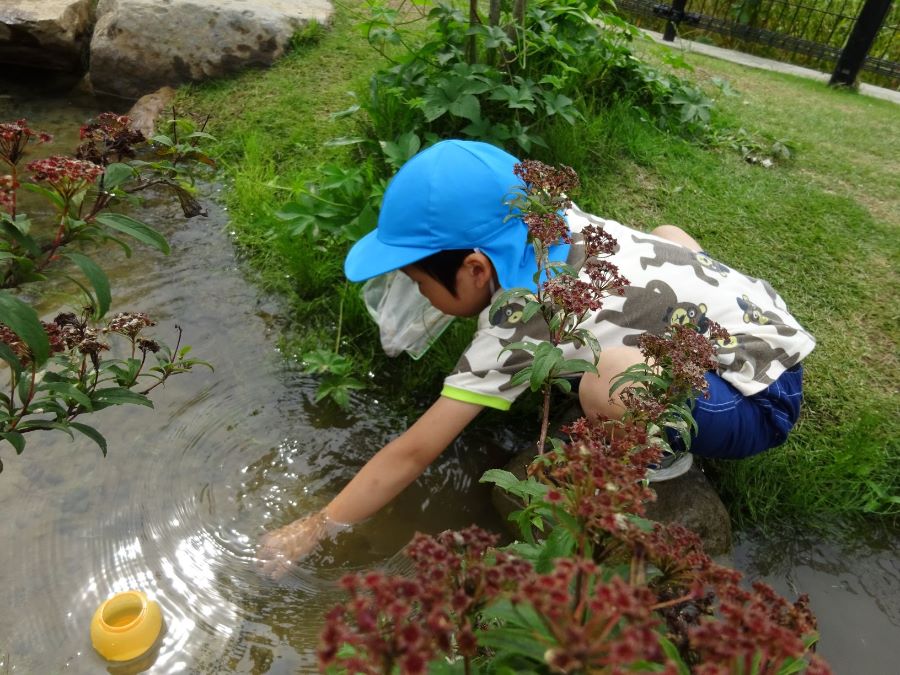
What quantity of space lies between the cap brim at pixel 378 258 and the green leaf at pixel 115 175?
0.89 meters

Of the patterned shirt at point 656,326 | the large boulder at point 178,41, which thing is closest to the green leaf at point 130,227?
the patterned shirt at point 656,326

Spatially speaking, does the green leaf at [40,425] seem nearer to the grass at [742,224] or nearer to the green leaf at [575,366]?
the green leaf at [575,366]

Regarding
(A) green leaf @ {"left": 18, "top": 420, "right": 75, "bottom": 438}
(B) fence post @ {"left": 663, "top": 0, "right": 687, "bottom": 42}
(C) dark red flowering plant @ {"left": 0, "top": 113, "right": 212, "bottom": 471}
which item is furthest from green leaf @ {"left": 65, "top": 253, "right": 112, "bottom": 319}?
(B) fence post @ {"left": 663, "top": 0, "right": 687, "bottom": 42}

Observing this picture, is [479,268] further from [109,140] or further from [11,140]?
[11,140]

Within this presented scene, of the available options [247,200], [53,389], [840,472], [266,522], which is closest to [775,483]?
[840,472]

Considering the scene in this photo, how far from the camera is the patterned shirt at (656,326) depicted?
2.04m

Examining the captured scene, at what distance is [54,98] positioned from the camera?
4.95m

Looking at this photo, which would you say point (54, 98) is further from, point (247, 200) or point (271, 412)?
point (271, 412)

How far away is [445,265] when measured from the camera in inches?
82.8

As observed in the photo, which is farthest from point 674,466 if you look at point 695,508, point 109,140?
point 109,140

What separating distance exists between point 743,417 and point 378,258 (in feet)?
3.97

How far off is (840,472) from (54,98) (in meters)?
5.41

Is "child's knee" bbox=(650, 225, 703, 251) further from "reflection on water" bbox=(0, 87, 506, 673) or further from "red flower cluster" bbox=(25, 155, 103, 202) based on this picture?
"red flower cluster" bbox=(25, 155, 103, 202)

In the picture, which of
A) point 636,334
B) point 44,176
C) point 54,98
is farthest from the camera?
point 54,98
